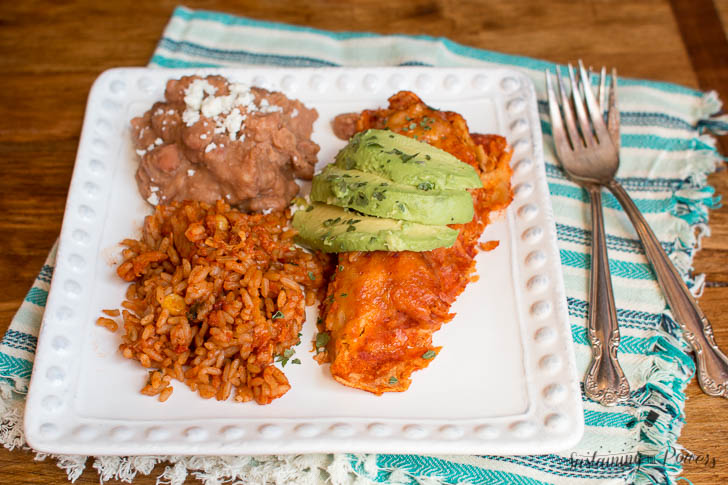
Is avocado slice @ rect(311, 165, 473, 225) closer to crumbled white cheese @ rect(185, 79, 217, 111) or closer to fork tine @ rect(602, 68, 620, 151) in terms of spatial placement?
crumbled white cheese @ rect(185, 79, 217, 111)

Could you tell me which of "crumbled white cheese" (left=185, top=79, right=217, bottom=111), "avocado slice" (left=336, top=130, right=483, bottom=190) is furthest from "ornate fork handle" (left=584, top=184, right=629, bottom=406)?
"crumbled white cheese" (left=185, top=79, right=217, bottom=111)

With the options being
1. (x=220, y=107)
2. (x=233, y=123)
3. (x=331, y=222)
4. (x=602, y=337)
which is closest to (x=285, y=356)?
(x=331, y=222)

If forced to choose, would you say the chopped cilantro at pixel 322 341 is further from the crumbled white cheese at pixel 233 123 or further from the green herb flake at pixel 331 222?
the crumbled white cheese at pixel 233 123

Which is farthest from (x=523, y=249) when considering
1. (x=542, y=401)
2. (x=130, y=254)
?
(x=130, y=254)

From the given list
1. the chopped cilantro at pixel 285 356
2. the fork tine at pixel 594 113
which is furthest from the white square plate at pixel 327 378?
the fork tine at pixel 594 113

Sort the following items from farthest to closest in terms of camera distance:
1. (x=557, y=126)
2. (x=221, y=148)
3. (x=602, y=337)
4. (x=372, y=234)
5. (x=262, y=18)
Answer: (x=262, y=18), (x=557, y=126), (x=221, y=148), (x=602, y=337), (x=372, y=234)

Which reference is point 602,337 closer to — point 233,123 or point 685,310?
point 685,310

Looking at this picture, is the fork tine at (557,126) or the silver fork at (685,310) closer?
the silver fork at (685,310)

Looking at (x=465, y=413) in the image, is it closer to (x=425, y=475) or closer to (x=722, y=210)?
(x=425, y=475)
